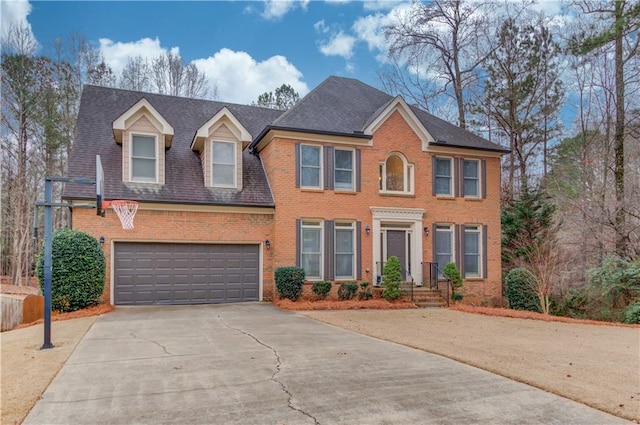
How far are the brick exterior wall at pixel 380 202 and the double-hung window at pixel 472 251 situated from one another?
0.32 meters

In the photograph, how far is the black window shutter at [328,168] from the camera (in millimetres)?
16250

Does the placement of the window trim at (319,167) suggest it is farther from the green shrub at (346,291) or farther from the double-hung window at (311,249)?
the green shrub at (346,291)

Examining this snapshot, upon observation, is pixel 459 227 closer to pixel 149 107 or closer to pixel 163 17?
pixel 149 107

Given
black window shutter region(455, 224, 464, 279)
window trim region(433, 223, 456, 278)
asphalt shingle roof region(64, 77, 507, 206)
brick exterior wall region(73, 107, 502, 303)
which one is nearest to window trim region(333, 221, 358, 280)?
brick exterior wall region(73, 107, 502, 303)

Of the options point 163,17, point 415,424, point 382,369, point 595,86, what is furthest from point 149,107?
point 595,86

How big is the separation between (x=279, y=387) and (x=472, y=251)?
568 inches

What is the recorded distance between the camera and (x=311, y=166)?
16234mm

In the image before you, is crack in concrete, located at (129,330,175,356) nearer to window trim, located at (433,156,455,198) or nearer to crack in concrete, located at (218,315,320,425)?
crack in concrete, located at (218,315,320,425)

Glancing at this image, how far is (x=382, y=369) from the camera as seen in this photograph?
255 inches

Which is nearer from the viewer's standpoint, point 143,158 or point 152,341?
point 152,341

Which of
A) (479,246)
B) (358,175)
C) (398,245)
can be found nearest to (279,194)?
(358,175)

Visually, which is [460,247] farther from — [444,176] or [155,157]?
[155,157]

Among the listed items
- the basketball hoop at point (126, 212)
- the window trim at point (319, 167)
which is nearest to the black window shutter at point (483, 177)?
the window trim at point (319, 167)

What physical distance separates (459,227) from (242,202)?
874cm
